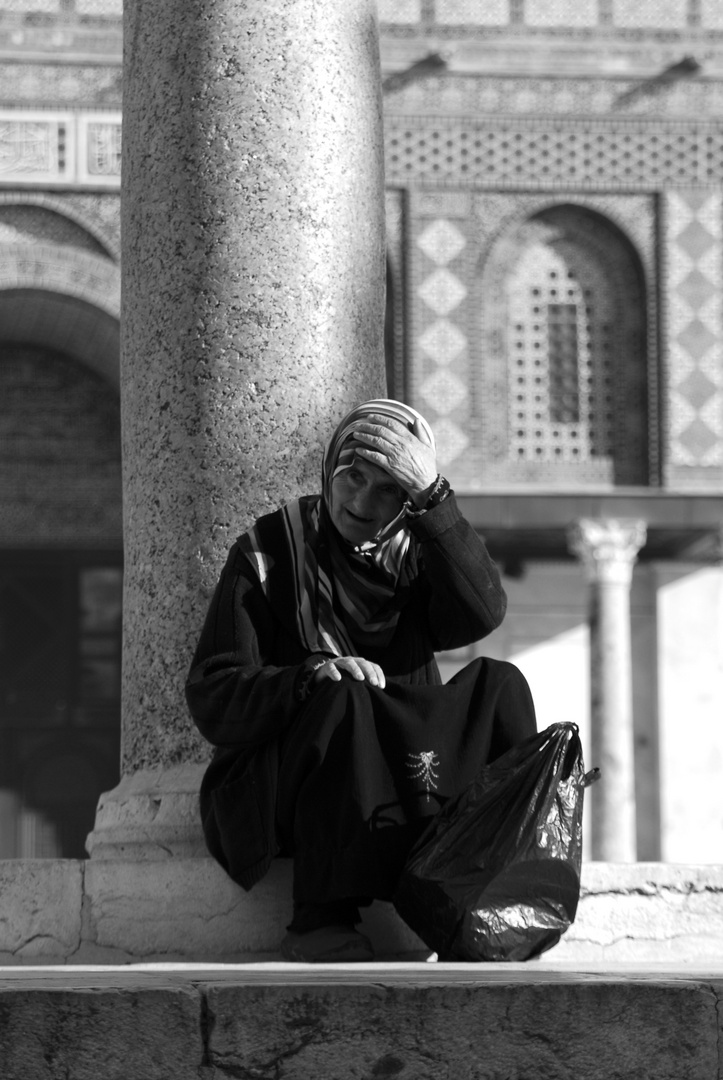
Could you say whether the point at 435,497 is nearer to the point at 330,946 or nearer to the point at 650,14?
the point at 330,946

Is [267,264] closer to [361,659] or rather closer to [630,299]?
[361,659]

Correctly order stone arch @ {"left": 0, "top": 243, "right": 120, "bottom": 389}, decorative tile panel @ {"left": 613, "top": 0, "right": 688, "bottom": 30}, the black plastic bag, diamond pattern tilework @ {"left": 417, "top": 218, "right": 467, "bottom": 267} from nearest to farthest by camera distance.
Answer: the black plastic bag, stone arch @ {"left": 0, "top": 243, "right": 120, "bottom": 389}, diamond pattern tilework @ {"left": 417, "top": 218, "right": 467, "bottom": 267}, decorative tile panel @ {"left": 613, "top": 0, "right": 688, "bottom": 30}

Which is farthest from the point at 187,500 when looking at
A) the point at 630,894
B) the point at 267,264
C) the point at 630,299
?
the point at 630,299

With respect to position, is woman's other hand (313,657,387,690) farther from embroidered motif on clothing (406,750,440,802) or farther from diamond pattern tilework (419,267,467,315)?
diamond pattern tilework (419,267,467,315)

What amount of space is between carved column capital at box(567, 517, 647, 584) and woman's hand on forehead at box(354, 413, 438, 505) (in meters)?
12.7

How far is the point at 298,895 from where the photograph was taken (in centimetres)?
335

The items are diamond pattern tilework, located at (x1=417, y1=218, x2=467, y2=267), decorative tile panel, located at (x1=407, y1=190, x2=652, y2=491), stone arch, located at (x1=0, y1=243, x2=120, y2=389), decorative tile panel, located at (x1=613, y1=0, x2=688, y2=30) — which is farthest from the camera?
decorative tile panel, located at (x1=613, y1=0, x2=688, y2=30)

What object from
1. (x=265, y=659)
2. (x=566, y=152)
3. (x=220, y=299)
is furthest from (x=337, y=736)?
(x=566, y=152)

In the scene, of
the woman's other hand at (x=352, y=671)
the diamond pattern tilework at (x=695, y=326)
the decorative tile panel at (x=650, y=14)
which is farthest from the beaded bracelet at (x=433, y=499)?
the decorative tile panel at (x=650, y=14)

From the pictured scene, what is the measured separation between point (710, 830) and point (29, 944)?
1360 cm

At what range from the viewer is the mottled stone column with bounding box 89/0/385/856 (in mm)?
3951

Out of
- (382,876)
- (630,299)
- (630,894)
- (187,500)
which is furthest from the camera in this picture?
(630,299)

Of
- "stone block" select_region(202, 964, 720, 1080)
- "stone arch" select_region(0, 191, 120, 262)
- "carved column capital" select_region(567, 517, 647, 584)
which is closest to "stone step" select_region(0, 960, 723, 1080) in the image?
"stone block" select_region(202, 964, 720, 1080)

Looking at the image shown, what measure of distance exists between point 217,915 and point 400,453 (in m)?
0.88
